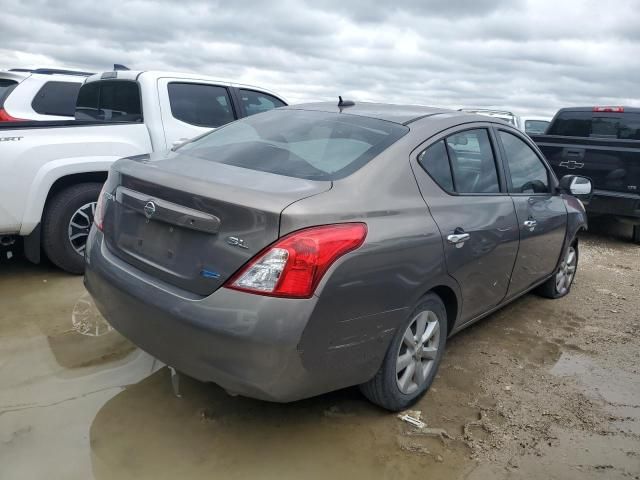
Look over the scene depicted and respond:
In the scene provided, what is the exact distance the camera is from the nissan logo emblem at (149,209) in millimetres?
2551

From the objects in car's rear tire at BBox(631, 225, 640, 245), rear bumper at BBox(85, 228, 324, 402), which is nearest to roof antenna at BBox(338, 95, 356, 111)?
rear bumper at BBox(85, 228, 324, 402)

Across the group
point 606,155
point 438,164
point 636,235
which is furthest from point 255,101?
point 636,235

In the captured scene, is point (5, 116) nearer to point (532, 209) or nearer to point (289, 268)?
point (289, 268)

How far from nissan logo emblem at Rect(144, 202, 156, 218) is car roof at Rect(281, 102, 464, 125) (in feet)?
4.64

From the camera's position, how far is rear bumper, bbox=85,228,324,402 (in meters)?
2.23

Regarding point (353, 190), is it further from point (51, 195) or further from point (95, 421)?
point (51, 195)

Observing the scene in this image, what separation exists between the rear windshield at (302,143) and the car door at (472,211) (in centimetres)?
30

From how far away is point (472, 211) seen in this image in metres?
3.25

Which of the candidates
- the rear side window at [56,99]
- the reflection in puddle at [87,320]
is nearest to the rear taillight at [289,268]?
the reflection in puddle at [87,320]

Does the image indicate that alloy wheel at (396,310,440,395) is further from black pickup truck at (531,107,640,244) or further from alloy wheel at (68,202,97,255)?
black pickup truck at (531,107,640,244)

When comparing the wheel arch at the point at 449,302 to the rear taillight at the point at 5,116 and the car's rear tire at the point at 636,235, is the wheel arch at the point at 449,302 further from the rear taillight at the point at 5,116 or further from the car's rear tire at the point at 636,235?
the car's rear tire at the point at 636,235

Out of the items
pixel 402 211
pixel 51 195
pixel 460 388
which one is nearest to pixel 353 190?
pixel 402 211

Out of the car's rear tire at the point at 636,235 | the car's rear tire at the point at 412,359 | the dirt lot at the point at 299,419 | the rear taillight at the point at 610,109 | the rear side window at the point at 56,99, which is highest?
the rear taillight at the point at 610,109

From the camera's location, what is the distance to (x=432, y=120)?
3.27 meters
